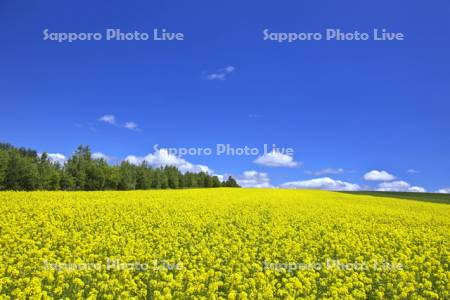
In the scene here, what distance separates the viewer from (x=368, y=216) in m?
25.1

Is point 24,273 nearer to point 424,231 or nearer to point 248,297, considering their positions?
point 248,297

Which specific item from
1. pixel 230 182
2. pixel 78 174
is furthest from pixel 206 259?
pixel 230 182

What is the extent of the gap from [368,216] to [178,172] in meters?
80.3

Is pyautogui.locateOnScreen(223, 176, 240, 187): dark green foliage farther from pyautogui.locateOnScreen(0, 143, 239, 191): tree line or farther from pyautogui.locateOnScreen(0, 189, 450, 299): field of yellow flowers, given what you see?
pyautogui.locateOnScreen(0, 189, 450, 299): field of yellow flowers

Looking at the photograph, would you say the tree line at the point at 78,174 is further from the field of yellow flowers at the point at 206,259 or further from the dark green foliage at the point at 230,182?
the field of yellow flowers at the point at 206,259

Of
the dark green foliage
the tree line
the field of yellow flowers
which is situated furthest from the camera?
the dark green foliage

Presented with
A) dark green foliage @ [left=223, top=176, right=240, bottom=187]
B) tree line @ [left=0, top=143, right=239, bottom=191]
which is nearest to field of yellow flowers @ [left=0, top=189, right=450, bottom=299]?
tree line @ [left=0, top=143, right=239, bottom=191]

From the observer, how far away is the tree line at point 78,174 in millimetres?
61812

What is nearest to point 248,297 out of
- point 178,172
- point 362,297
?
point 362,297

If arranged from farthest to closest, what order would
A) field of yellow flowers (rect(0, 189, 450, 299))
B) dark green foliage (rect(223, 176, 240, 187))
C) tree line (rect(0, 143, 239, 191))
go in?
dark green foliage (rect(223, 176, 240, 187)) → tree line (rect(0, 143, 239, 191)) → field of yellow flowers (rect(0, 189, 450, 299))

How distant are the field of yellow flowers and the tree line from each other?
46.1 meters

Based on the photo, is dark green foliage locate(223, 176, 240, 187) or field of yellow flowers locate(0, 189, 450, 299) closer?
field of yellow flowers locate(0, 189, 450, 299)

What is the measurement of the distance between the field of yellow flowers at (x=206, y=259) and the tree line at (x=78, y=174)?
46.1 m

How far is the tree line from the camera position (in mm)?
61812
